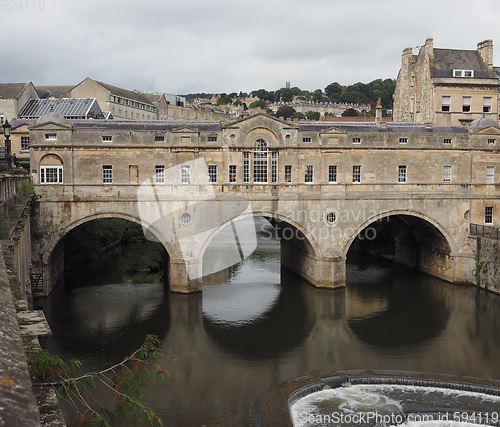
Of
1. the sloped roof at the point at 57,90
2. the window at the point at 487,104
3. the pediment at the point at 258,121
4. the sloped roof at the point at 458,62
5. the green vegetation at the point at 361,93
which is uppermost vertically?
the green vegetation at the point at 361,93

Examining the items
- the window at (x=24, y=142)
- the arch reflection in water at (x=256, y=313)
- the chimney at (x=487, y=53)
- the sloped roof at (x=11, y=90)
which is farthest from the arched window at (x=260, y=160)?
the sloped roof at (x=11, y=90)

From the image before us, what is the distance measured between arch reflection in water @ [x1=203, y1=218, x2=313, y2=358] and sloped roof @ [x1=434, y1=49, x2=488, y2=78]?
20632mm

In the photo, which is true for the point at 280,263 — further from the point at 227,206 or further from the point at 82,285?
the point at 82,285

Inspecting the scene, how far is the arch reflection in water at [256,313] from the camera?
2356 cm

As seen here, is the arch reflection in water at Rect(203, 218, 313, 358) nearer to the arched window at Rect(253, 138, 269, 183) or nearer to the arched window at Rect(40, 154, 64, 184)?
the arched window at Rect(253, 138, 269, 183)

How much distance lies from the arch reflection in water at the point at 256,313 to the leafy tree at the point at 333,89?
15585 centimetres

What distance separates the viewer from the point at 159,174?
3041 cm

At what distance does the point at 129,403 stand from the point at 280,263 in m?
34.5

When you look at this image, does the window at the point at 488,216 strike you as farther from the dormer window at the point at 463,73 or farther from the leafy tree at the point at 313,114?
the leafy tree at the point at 313,114

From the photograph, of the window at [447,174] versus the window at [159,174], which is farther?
the window at [447,174]

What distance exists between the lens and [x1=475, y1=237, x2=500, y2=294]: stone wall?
30250 mm

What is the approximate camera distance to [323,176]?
31.6m

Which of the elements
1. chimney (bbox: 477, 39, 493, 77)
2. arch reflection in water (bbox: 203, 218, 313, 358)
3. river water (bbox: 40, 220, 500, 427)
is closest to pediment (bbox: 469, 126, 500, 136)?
river water (bbox: 40, 220, 500, 427)

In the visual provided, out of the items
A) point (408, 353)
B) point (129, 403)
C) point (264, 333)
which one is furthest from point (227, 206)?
point (129, 403)
